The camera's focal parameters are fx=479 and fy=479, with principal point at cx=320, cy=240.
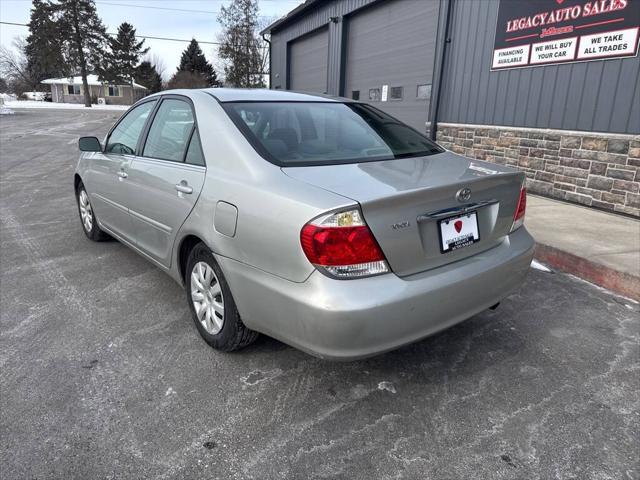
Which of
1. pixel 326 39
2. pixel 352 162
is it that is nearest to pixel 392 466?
pixel 352 162

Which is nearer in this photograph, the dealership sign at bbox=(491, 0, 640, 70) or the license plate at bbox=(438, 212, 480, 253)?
the license plate at bbox=(438, 212, 480, 253)

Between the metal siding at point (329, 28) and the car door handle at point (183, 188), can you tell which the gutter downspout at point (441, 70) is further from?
the car door handle at point (183, 188)

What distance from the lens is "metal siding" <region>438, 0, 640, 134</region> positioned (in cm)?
602

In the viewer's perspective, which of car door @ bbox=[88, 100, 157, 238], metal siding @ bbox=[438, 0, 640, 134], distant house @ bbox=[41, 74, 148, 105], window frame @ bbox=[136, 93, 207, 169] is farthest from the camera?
distant house @ bbox=[41, 74, 148, 105]

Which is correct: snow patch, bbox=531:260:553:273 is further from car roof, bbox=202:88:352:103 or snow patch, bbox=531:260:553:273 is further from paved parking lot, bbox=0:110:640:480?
car roof, bbox=202:88:352:103

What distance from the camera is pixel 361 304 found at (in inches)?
80.0

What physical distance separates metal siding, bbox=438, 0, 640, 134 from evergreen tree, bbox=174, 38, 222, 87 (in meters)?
65.9

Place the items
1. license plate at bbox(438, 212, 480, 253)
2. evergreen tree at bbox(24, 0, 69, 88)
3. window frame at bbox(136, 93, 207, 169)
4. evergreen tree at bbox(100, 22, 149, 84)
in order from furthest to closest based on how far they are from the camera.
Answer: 1. evergreen tree at bbox(100, 22, 149, 84)
2. evergreen tree at bbox(24, 0, 69, 88)
3. window frame at bbox(136, 93, 207, 169)
4. license plate at bbox(438, 212, 480, 253)

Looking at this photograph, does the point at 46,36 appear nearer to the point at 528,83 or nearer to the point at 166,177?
the point at 528,83

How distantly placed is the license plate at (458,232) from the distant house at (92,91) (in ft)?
239

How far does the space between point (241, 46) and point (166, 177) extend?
33603 mm

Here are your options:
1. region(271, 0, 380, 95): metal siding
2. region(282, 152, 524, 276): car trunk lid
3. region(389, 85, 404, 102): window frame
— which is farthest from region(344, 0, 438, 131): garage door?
region(282, 152, 524, 276): car trunk lid

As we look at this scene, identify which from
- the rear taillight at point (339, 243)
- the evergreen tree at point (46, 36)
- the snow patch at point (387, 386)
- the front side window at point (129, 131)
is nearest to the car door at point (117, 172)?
the front side window at point (129, 131)

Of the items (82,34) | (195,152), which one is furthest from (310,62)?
(82,34)
